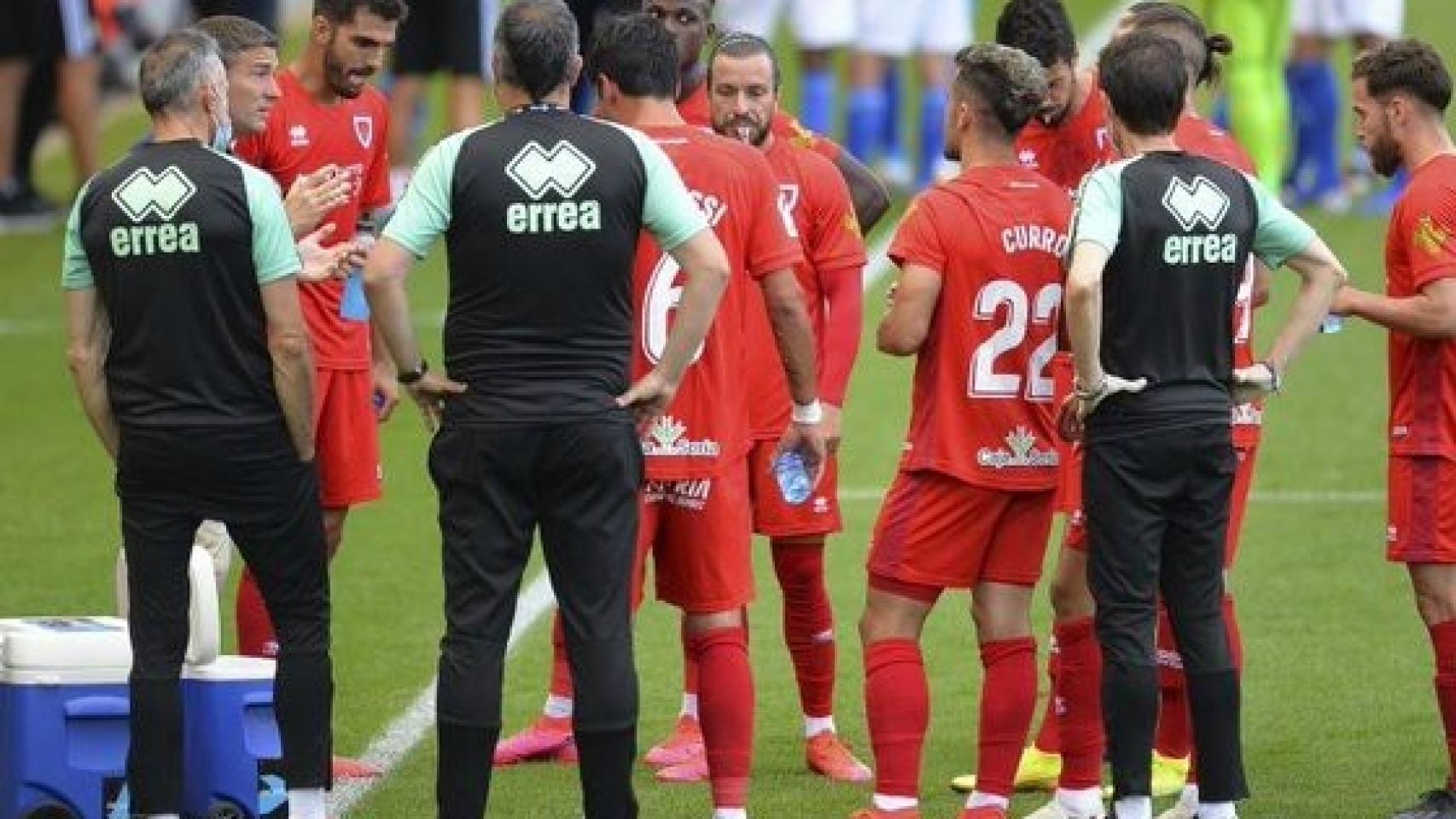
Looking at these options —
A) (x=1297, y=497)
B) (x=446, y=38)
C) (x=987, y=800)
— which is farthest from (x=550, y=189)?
(x=446, y=38)

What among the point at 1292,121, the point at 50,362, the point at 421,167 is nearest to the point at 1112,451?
the point at 421,167

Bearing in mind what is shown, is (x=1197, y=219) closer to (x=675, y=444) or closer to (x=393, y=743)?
(x=675, y=444)

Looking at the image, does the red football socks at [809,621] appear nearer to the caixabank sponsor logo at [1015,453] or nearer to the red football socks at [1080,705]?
the red football socks at [1080,705]

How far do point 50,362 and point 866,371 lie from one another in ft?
13.1

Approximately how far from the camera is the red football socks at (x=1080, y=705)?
9.06m

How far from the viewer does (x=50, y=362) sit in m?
16.8

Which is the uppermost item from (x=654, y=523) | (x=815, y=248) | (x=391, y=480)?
(x=815, y=248)

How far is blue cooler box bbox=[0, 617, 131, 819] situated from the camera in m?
8.66

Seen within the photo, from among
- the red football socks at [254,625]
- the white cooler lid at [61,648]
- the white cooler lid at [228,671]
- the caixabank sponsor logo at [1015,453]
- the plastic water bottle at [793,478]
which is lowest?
the red football socks at [254,625]

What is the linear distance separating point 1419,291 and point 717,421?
1909mm

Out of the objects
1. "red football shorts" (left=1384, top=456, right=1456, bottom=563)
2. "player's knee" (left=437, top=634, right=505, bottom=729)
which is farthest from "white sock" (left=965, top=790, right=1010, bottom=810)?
"player's knee" (left=437, top=634, right=505, bottom=729)

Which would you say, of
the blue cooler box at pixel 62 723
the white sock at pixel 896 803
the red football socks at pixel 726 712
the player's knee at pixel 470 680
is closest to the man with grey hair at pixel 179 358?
the blue cooler box at pixel 62 723

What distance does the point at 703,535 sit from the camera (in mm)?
8812

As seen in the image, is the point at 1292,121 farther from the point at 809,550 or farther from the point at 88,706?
the point at 88,706
